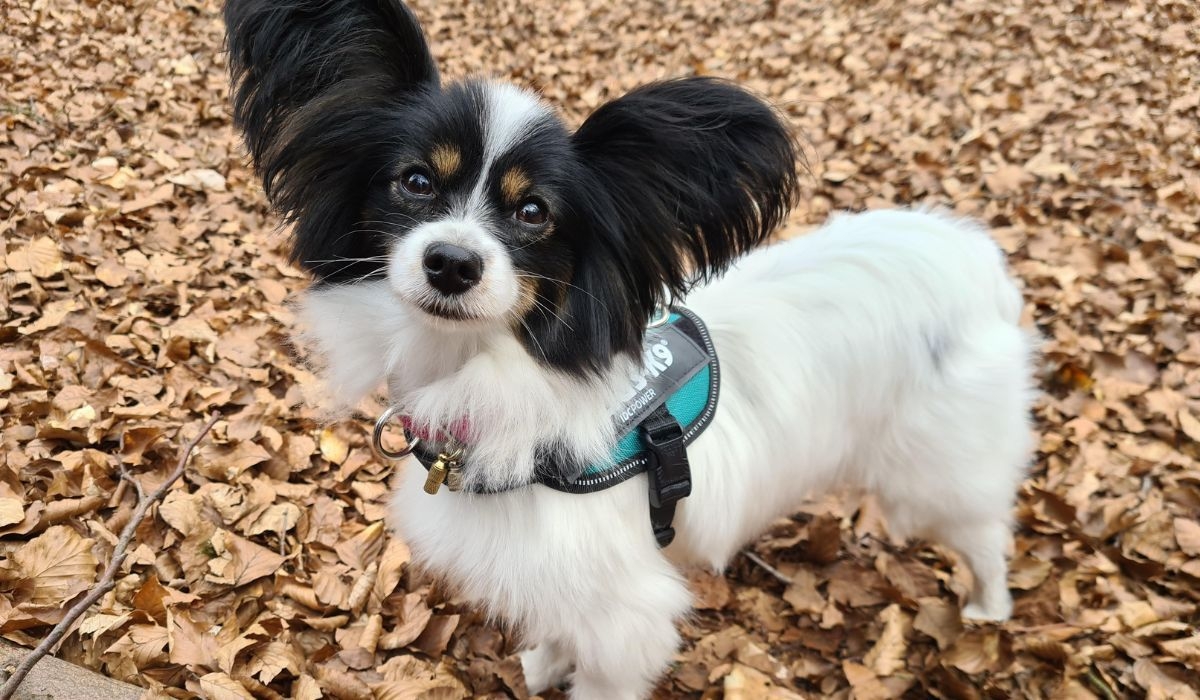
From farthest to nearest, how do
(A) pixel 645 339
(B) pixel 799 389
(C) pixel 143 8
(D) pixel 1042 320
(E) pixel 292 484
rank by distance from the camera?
(C) pixel 143 8 → (D) pixel 1042 320 → (E) pixel 292 484 → (B) pixel 799 389 → (A) pixel 645 339

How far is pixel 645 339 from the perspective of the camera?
2.16 m

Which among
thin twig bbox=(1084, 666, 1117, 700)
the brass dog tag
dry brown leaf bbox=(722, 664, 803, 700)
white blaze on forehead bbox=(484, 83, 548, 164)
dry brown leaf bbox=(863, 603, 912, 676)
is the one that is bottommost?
dry brown leaf bbox=(863, 603, 912, 676)

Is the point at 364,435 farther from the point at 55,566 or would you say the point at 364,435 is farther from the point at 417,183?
the point at 417,183

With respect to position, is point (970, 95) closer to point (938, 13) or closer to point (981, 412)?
point (938, 13)

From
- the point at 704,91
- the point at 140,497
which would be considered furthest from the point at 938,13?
the point at 140,497

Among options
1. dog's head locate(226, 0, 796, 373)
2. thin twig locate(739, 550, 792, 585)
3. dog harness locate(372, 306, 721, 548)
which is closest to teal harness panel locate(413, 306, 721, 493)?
dog harness locate(372, 306, 721, 548)

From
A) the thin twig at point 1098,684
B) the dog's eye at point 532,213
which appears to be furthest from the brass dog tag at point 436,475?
the thin twig at point 1098,684

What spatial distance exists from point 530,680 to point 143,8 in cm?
735

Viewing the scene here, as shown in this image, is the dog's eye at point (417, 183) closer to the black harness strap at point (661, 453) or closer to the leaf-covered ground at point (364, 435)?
the black harness strap at point (661, 453)

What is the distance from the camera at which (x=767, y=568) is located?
10.6 ft

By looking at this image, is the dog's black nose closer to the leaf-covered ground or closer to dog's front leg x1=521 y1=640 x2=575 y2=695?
the leaf-covered ground

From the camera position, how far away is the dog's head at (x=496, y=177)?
1.83m

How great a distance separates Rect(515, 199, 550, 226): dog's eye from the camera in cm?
191

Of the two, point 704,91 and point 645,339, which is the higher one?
point 704,91
